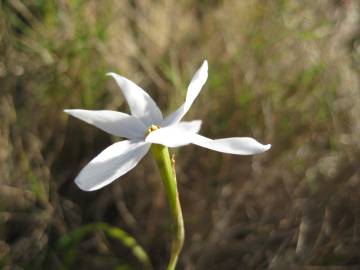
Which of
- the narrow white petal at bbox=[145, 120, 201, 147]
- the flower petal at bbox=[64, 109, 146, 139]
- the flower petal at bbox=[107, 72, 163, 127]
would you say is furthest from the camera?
the flower petal at bbox=[107, 72, 163, 127]

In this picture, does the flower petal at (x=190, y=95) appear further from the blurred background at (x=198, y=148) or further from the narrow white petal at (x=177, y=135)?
the blurred background at (x=198, y=148)

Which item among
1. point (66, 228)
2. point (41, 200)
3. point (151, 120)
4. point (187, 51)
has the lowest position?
point (66, 228)

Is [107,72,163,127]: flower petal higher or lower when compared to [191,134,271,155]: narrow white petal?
higher

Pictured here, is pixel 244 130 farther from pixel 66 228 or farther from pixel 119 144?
pixel 119 144

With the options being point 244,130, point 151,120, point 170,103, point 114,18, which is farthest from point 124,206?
point 151,120

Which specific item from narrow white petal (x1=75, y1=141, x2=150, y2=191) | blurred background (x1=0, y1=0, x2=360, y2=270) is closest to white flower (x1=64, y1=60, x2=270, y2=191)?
narrow white petal (x1=75, y1=141, x2=150, y2=191)

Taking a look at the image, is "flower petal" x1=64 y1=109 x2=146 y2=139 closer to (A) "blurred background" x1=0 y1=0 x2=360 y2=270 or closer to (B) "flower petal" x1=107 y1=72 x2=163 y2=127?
(B) "flower petal" x1=107 y1=72 x2=163 y2=127

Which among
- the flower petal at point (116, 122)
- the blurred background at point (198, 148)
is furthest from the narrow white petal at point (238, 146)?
the blurred background at point (198, 148)
